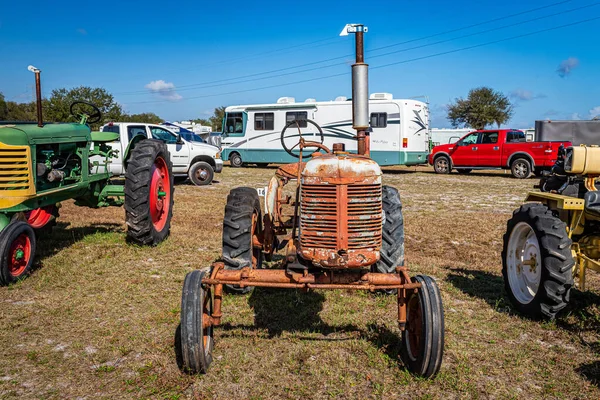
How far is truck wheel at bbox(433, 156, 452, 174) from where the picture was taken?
19281 millimetres

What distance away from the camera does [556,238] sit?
3.88m

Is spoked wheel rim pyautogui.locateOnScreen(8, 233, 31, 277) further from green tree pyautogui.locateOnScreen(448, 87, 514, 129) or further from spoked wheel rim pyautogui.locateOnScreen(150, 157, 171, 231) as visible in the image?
green tree pyautogui.locateOnScreen(448, 87, 514, 129)

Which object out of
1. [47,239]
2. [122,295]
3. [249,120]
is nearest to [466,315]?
[122,295]

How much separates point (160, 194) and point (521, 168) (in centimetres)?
1434

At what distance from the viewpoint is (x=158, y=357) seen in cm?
340

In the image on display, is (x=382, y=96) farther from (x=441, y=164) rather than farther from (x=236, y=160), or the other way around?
(x=236, y=160)

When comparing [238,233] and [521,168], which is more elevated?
[521,168]

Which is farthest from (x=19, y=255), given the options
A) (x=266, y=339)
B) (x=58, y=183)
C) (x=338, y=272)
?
(x=338, y=272)

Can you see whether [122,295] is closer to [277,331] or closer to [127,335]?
[127,335]

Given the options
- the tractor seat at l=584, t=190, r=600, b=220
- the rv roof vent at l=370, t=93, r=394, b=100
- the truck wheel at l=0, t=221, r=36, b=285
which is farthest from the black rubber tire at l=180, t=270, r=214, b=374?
the rv roof vent at l=370, t=93, r=394, b=100

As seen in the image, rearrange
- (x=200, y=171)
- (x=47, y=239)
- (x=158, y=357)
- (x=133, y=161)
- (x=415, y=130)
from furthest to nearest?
(x=415, y=130)
(x=200, y=171)
(x=47, y=239)
(x=133, y=161)
(x=158, y=357)

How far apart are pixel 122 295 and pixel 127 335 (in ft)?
3.13

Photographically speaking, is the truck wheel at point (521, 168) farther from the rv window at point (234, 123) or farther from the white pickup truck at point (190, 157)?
the rv window at point (234, 123)

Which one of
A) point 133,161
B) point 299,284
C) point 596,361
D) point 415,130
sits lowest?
point 596,361
